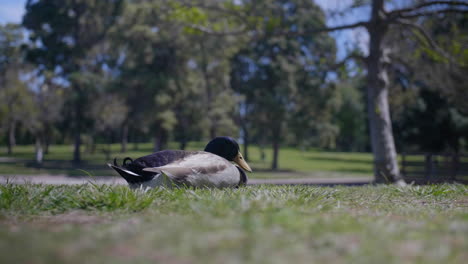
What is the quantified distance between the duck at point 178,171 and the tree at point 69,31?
2170 centimetres

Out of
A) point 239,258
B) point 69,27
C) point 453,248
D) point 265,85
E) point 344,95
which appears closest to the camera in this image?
point 239,258

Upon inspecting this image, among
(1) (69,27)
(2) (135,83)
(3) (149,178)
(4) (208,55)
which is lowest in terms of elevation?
(3) (149,178)

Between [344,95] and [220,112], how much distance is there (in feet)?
102

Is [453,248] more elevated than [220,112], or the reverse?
[220,112]

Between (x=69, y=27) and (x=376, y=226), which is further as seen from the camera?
(x=69, y=27)

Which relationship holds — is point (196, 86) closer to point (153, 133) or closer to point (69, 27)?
point (153, 133)

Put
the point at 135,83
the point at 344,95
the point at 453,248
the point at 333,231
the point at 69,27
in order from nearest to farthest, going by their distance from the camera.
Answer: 1. the point at 453,248
2. the point at 333,231
3. the point at 135,83
4. the point at 69,27
5. the point at 344,95

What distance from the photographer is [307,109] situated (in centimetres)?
2681

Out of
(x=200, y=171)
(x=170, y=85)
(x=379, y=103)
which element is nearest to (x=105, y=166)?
(x=170, y=85)

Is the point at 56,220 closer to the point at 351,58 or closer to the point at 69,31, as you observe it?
Answer: the point at 351,58

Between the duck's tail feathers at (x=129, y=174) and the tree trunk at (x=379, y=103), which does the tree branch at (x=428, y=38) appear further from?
the duck's tail feathers at (x=129, y=174)

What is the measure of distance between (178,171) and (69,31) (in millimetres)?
24617

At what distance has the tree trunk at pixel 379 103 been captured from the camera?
34.7ft

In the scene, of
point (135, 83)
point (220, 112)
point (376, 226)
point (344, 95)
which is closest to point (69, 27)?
point (135, 83)
